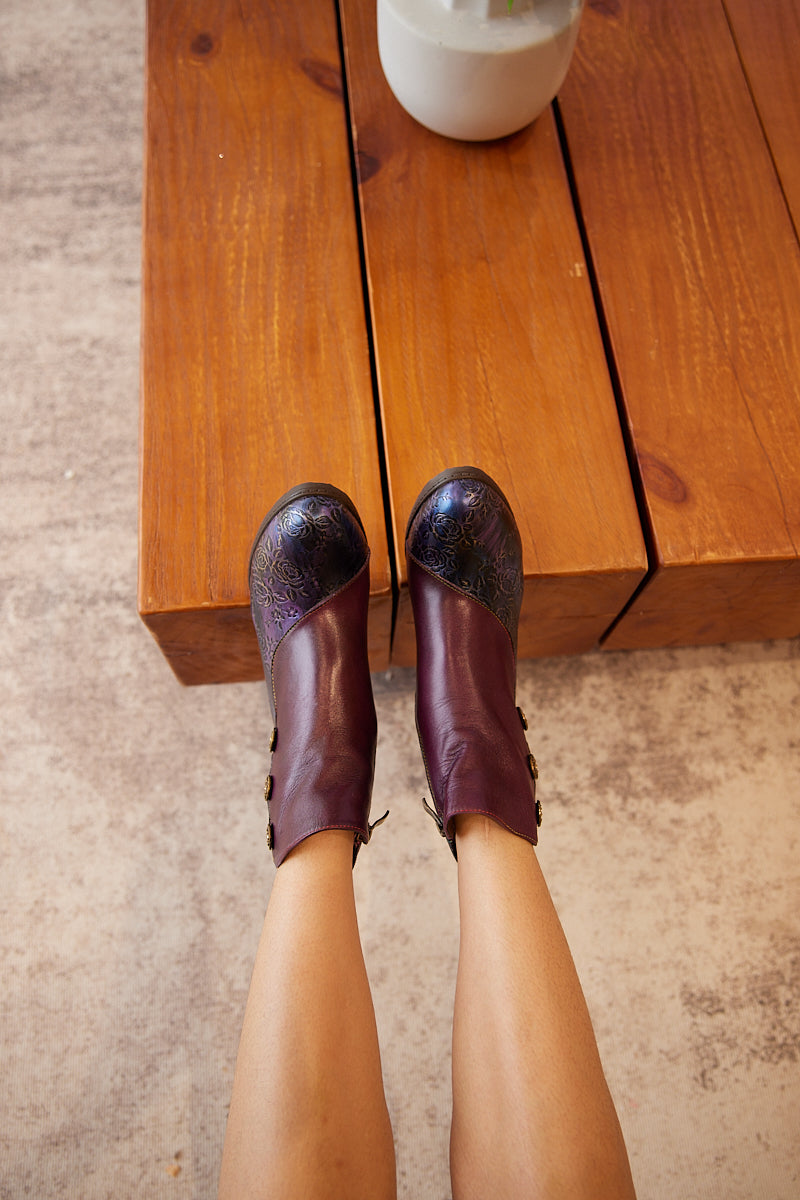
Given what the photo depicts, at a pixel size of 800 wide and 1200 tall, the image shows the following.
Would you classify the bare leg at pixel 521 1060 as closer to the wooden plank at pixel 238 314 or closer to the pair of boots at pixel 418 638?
the pair of boots at pixel 418 638

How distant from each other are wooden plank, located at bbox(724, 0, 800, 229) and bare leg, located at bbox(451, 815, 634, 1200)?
3.04 ft

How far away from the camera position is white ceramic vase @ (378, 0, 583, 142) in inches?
35.3

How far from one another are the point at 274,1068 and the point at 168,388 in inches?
28.5

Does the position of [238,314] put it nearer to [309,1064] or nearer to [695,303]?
[695,303]

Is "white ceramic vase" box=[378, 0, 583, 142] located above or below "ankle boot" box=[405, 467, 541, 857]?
above

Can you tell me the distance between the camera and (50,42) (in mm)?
1575

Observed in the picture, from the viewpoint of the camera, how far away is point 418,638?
2.94ft

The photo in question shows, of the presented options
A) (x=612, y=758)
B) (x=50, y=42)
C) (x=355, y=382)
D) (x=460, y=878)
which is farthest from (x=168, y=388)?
(x=50, y=42)

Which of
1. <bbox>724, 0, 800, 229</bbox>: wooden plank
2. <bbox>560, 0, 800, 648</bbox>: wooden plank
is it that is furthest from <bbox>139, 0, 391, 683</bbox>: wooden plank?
<bbox>724, 0, 800, 229</bbox>: wooden plank

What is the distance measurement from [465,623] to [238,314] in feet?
1.58

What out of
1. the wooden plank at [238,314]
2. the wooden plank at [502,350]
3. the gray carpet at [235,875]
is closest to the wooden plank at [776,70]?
the wooden plank at [502,350]

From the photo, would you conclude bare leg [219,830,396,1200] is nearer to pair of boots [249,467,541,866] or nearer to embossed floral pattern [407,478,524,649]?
pair of boots [249,467,541,866]

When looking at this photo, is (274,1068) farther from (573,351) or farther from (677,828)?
(573,351)

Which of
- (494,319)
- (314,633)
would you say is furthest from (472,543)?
(494,319)
